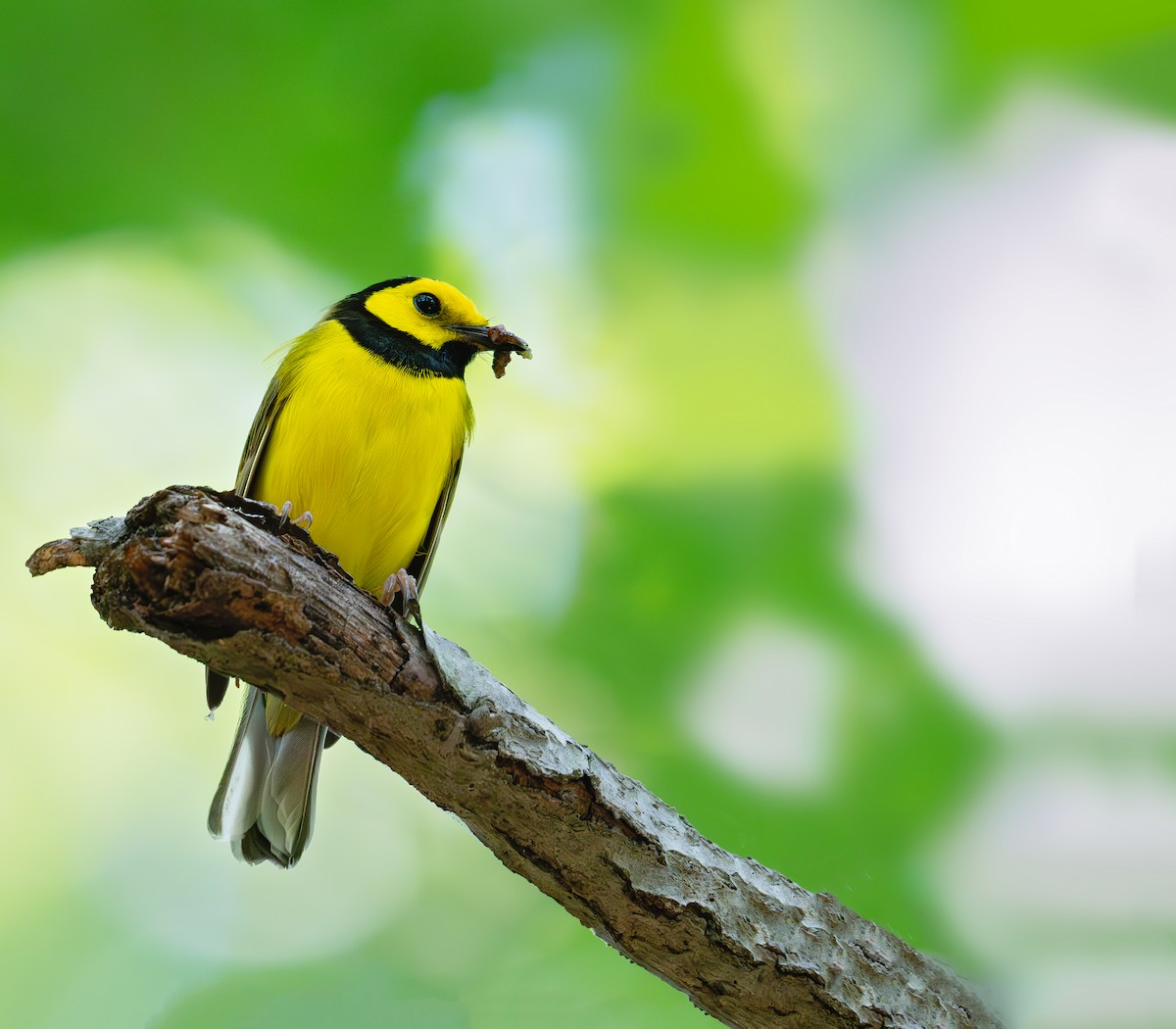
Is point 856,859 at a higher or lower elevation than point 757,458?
lower

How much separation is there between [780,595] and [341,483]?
1286mm

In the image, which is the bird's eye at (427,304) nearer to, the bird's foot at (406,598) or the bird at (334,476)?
the bird at (334,476)

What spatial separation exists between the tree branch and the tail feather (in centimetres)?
91

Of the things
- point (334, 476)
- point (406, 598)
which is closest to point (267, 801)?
point (334, 476)

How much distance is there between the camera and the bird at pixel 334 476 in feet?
9.73

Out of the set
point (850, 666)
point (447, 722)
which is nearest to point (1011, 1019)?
point (850, 666)

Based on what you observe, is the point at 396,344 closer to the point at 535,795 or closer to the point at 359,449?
the point at 359,449

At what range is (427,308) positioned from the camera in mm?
3455

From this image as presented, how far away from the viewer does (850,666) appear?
124 inches

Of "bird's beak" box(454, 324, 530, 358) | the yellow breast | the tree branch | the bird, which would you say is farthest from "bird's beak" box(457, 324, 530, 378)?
the tree branch

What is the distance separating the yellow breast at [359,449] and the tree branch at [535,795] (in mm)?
1000

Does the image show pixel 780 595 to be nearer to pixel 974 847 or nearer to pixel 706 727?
pixel 706 727

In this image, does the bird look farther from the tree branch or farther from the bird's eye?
the tree branch

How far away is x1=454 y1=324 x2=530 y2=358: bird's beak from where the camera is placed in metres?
3.42
